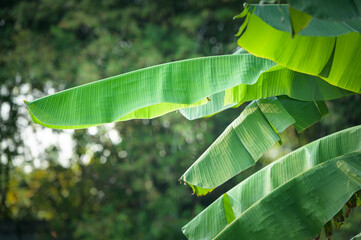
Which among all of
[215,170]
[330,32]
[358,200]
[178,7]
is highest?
[178,7]

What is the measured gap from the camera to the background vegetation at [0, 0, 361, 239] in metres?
3.58

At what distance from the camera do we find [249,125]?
1.27 m

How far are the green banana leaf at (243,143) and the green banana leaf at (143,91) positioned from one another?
0.78ft

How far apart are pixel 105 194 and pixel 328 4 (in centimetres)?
340

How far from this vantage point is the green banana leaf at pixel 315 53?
985 mm

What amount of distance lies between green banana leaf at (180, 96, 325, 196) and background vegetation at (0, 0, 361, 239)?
87.0 inches

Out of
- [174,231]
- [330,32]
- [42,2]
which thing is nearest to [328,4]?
[330,32]

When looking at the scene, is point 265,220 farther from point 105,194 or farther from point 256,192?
point 105,194

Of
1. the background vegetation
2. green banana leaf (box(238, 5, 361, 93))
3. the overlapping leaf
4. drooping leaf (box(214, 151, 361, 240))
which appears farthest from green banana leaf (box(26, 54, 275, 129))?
the background vegetation

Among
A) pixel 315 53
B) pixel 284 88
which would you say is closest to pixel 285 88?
pixel 284 88

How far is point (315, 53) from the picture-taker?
106cm

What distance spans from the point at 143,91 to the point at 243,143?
0.40m

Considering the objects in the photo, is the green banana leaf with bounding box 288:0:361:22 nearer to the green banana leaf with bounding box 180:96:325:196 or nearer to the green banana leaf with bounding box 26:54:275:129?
the green banana leaf with bounding box 26:54:275:129

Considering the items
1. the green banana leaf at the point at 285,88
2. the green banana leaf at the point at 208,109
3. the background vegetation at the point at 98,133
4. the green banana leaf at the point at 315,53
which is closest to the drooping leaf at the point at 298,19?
the green banana leaf at the point at 315,53
